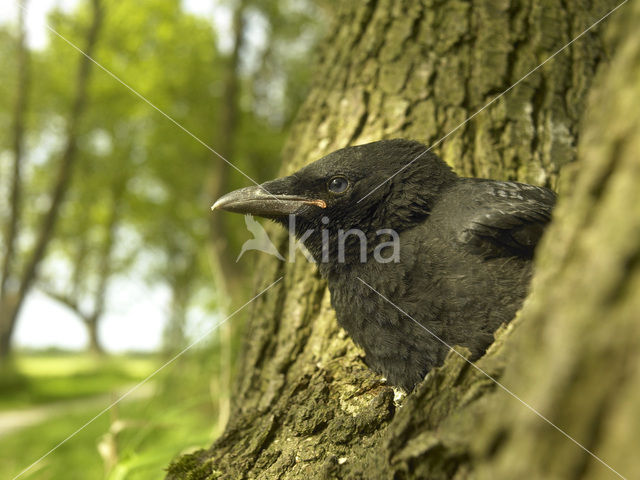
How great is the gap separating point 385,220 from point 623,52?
4.77 ft

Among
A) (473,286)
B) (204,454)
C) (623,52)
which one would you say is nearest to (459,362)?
(473,286)

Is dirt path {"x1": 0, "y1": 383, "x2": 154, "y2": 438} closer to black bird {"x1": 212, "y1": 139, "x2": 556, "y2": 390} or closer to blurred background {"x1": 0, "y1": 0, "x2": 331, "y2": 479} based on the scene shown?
blurred background {"x1": 0, "y1": 0, "x2": 331, "y2": 479}

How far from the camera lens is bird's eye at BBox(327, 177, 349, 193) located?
7.91ft

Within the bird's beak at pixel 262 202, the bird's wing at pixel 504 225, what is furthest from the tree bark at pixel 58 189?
the bird's wing at pixel 504 225

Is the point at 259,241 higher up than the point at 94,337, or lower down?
lower down

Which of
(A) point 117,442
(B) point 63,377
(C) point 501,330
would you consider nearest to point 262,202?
(C) point 501,330

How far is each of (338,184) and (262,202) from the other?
391mm

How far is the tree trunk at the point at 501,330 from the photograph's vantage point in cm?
77

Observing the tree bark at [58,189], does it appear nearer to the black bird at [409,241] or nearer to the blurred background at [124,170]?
the blurred background at [124,170]

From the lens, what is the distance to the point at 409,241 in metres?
2.16

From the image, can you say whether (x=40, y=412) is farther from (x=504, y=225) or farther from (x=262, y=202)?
(x=504, y=225)

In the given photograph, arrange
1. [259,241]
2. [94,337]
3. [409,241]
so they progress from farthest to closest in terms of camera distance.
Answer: [94,337], [259,241], [409,241]

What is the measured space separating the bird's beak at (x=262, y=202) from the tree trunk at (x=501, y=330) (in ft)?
A: 1.78

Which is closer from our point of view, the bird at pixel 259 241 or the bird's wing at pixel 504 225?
the bird's wing at pixel 504 225
